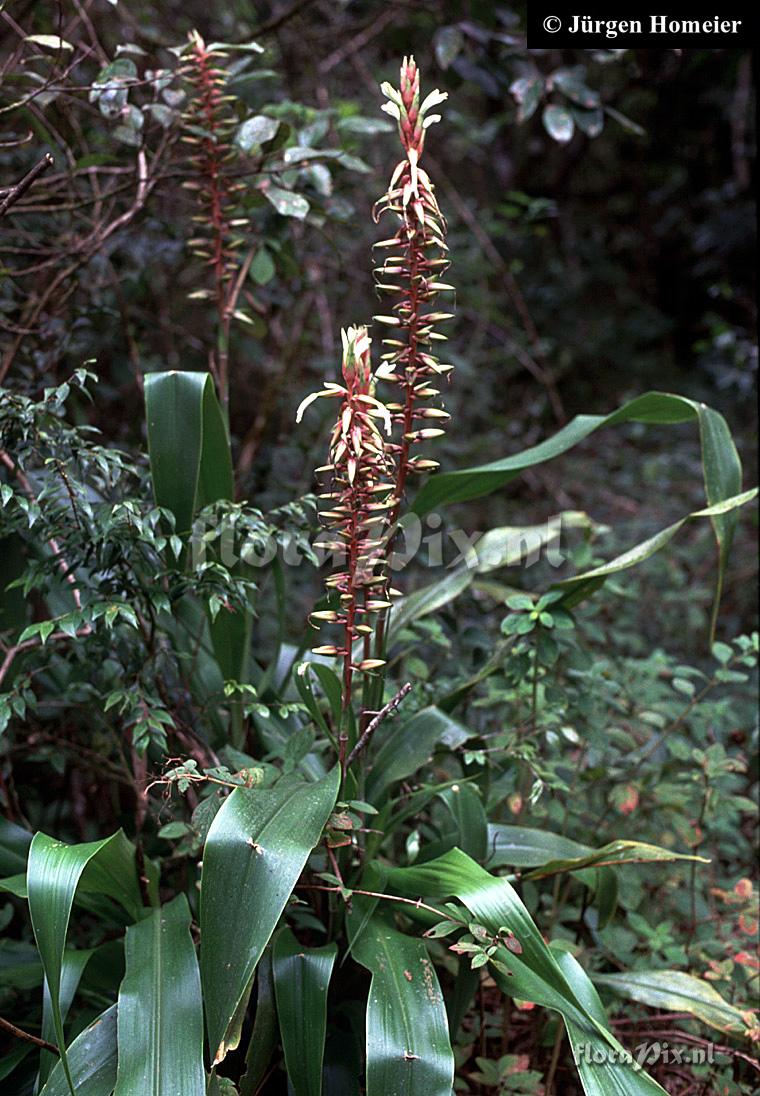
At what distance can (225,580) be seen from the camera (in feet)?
4.01

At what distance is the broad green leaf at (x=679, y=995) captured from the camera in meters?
1.25

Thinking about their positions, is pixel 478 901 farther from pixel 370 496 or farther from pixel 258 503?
pixel 258 503

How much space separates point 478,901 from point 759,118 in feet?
6.85

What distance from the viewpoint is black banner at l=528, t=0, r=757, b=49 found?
1979 mm

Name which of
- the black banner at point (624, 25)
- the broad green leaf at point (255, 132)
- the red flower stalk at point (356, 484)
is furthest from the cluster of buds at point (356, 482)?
the black banner at point (624, 25)

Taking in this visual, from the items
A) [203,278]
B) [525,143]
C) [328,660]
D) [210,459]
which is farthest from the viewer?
[525,143]

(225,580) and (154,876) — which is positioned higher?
(225,580)

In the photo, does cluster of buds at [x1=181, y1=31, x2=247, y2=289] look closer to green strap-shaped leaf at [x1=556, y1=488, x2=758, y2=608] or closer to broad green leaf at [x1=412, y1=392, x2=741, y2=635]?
broad green leaf at [x1=412, y1=392, x2=741, y2=635]

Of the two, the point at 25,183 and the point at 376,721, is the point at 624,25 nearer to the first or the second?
the point at 25,183

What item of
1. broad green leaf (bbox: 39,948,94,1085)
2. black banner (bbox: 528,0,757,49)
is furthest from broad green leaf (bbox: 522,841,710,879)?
black banner (bbox: 528,0,757,49)

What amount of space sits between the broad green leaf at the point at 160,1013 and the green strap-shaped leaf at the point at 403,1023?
191 mm

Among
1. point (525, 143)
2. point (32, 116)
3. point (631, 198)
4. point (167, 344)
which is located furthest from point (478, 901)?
point (631, 198)

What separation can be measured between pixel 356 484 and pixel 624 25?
61.1 inches

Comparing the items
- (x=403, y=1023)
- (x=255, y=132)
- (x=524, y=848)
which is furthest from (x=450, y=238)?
(x=403, y=1023)
